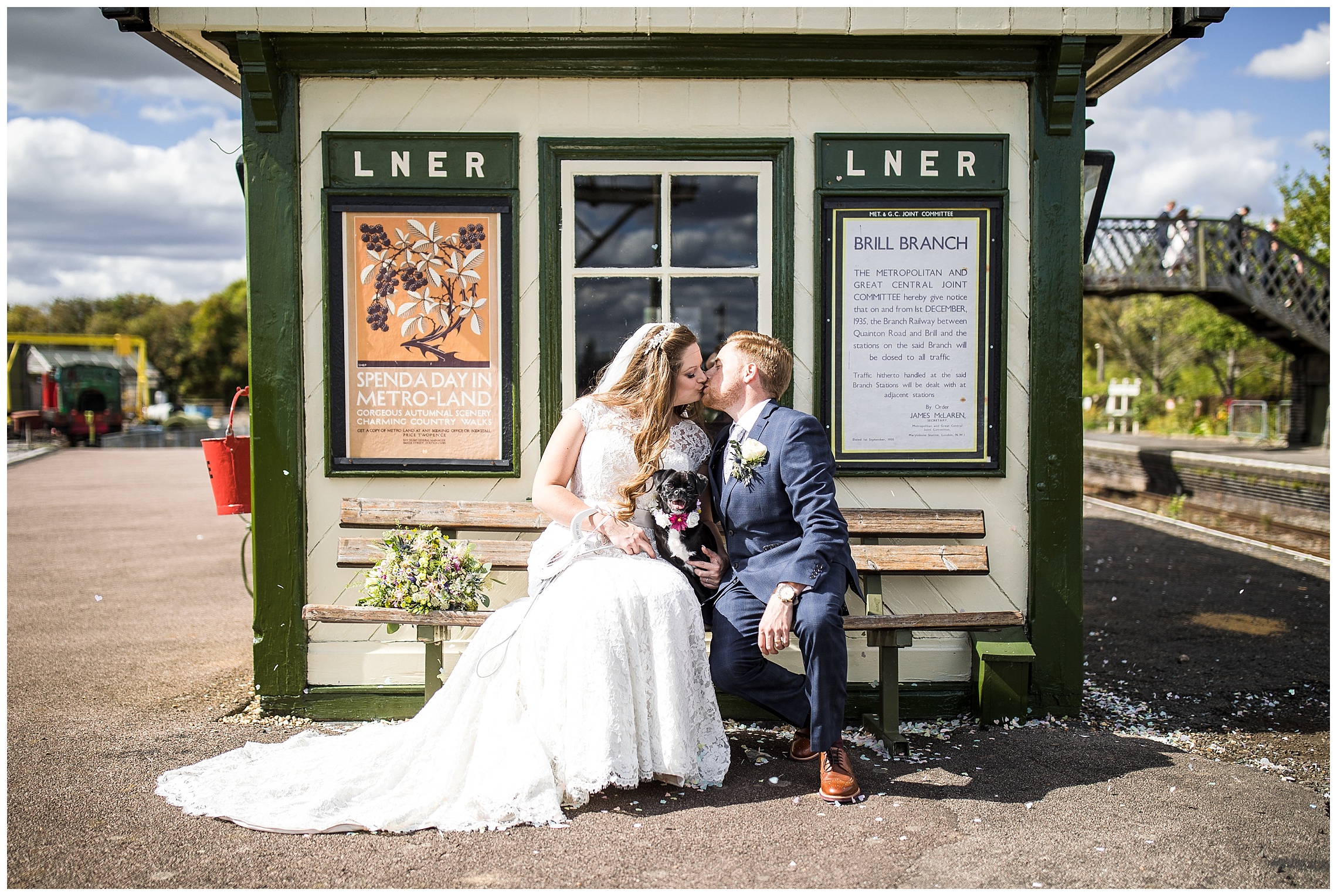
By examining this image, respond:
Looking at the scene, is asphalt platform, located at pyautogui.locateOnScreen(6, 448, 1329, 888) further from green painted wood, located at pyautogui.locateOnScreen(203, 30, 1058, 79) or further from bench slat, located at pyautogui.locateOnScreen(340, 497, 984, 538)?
green painted wood, located at pyautogui.locateOnScreen(203, 30, 1058, 79)

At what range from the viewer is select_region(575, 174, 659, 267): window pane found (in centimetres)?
463

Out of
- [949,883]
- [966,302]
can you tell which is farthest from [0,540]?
[966,302]

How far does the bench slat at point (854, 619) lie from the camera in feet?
13.5

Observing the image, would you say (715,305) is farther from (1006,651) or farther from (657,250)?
(1006,651)

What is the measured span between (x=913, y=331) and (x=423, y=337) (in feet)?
8.06

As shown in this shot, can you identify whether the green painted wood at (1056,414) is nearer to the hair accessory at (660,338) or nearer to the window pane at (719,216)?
the window pane at (719,216)

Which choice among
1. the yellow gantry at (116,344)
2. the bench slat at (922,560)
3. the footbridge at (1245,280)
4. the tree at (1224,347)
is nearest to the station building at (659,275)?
the bench slat at (922,560)

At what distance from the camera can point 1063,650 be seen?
4.64m

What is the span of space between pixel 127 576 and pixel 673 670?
24.1ft

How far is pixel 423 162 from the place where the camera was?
4570 mm

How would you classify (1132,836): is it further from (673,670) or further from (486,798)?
(486,798)

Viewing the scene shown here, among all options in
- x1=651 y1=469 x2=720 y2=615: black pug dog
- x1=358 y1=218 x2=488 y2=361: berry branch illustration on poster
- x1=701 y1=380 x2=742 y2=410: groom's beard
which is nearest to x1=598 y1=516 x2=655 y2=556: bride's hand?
x1=651 y1=469 x2=720 y2=615: black pug dog

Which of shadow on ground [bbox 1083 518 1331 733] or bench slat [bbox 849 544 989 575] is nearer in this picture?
bench slat [bbox 849 544 989 575]

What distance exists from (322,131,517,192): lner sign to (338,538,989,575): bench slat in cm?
176
